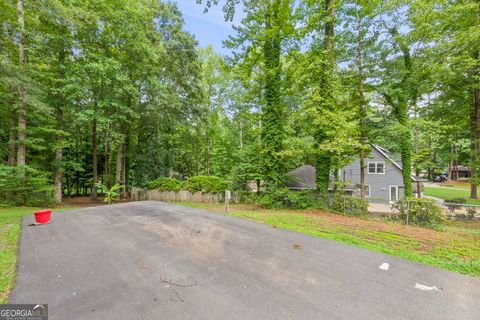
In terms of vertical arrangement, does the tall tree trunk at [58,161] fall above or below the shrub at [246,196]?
above

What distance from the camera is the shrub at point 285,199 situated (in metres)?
10.3

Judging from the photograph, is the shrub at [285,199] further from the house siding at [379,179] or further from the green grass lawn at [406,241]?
the house siding at [379,179]

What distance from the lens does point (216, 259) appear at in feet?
13.2

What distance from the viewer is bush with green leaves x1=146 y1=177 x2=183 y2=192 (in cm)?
1388

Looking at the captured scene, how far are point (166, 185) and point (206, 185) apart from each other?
3298 millimetres

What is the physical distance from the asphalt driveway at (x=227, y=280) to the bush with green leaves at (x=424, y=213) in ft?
15.9

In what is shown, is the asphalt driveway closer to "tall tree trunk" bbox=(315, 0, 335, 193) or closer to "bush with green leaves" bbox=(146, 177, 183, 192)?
"tall tree trunk" bbox=(315, 0, 335, 193)

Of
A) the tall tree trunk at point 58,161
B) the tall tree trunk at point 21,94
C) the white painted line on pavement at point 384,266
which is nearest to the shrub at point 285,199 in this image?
the white painted line on pavement at point 384,266

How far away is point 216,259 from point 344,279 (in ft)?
7.41

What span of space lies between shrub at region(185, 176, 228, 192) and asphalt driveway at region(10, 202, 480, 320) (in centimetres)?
748

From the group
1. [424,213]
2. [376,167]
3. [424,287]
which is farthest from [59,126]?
[376,167]

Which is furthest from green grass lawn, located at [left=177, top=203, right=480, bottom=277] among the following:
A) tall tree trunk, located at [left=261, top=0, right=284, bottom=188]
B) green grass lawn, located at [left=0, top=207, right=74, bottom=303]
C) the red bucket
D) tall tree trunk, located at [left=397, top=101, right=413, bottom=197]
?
tall tree trunk, located at [left=397, top=101, right=413, bottom=197]

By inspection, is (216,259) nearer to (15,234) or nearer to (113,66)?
(15,234)

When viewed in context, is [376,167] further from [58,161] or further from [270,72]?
[58,161]
